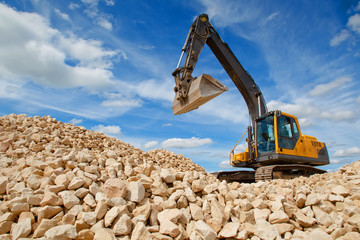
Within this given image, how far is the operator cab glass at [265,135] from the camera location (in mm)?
7613

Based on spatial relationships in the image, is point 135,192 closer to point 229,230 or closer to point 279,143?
point 229,230

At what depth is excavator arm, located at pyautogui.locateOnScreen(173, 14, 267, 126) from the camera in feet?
18.6

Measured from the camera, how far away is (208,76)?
5.35 metres

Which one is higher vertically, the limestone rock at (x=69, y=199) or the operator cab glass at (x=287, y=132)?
the operator cab glass at (x=287, y=132)

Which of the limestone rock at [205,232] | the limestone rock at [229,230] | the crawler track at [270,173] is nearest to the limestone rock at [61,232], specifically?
the limestone rock at [205,232]

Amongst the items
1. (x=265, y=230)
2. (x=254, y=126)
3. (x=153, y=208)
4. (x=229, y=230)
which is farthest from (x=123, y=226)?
(x=254, y=126)

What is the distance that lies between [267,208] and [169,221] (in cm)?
149

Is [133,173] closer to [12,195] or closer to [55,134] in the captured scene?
[12,195]

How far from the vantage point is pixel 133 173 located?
13.0 feet

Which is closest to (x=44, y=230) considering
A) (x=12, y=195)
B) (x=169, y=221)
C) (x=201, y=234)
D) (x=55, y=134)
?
(x=12, y=195)

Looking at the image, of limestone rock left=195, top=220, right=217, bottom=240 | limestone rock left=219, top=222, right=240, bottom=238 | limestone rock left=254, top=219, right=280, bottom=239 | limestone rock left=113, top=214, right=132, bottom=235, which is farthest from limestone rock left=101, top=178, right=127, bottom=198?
limestone rock left=254, top=219, right=280, bottom=239

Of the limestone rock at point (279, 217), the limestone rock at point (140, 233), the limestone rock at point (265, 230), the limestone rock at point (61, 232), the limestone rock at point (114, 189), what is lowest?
the limestone rock at point (61, 232)

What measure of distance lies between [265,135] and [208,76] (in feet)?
11.5

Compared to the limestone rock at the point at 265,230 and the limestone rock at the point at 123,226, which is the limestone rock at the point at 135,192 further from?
the limestone rock at the point at 265,230
